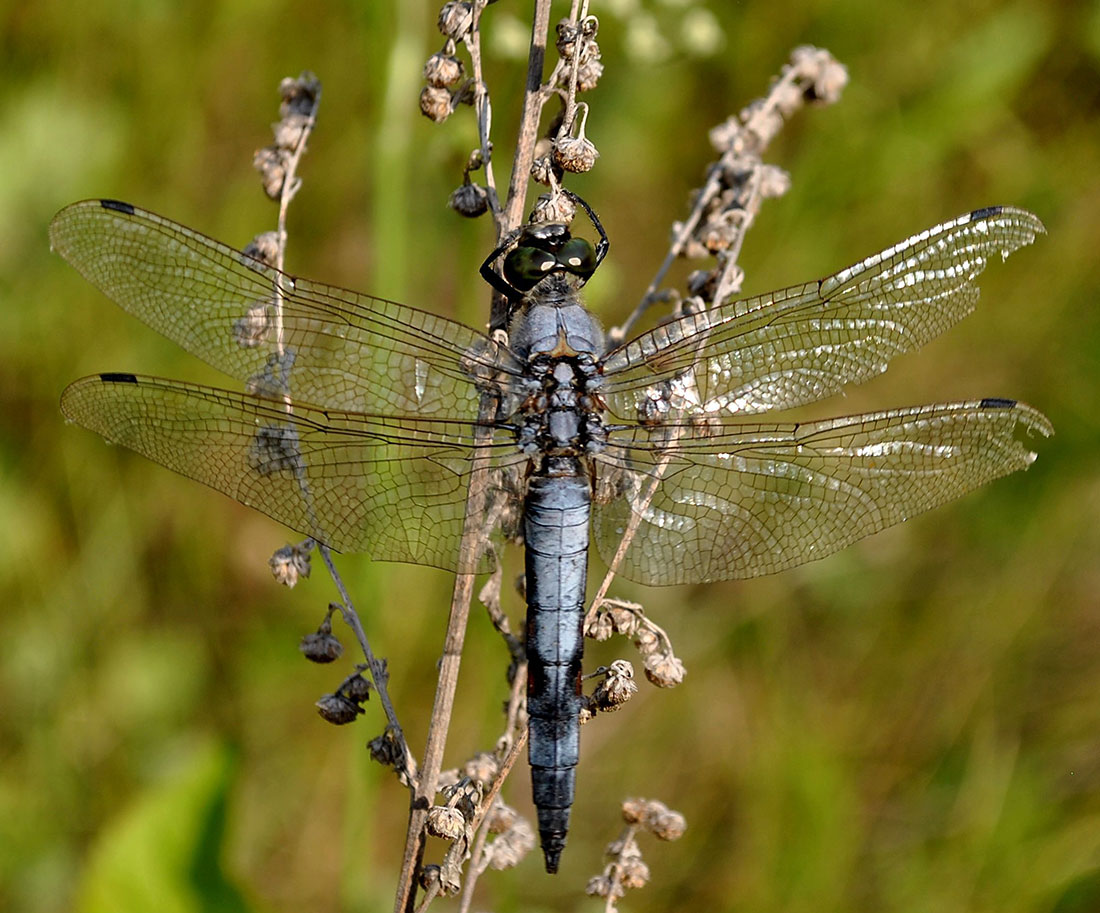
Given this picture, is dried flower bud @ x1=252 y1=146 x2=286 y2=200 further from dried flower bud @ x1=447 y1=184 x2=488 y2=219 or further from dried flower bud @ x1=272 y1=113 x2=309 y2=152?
dried flower bud @ x1=447 y1=184 x2=488 y2=219

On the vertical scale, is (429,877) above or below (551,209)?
below

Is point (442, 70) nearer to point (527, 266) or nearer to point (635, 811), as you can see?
point (527, 266)

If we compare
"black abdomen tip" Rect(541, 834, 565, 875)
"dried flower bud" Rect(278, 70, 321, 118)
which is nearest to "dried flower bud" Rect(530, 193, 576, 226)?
"dried flower bud" Rect(278, 70, 321, 118)

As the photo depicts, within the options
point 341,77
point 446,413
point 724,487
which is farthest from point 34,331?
point 724,487

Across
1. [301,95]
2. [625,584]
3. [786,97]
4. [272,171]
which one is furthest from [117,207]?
[625,584]

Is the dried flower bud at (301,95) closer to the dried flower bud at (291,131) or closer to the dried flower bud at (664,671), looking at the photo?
the dried flower bud at (291,131)
